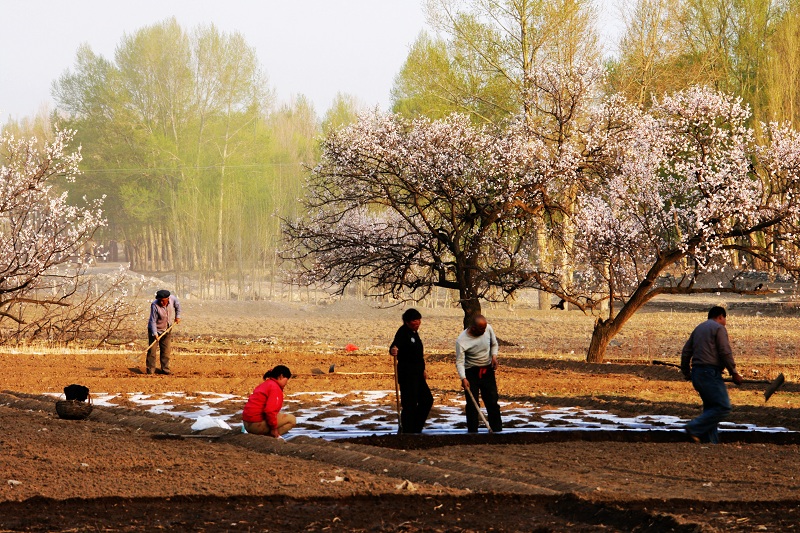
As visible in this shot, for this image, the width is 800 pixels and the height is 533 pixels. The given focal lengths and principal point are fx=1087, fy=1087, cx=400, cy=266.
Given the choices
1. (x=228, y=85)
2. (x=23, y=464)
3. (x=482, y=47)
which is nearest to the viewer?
(x=23, y=464)

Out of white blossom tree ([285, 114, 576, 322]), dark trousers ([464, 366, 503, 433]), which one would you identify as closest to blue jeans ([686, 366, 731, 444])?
dark trousers ([464, 366, 503, 433])

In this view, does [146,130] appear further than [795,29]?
Yes

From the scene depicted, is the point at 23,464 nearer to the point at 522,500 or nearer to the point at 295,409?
the point at 522,500

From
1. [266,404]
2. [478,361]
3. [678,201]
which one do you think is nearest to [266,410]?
[266,404]

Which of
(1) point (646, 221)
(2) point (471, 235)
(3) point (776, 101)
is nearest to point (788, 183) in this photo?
(1) point (646, 221)

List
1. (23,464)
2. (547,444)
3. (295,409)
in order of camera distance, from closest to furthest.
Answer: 1. (23,464)
2. (547,444)
3. (295,409)

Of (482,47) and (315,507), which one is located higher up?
(482,47)

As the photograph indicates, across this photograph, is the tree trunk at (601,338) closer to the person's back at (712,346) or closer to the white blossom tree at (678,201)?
the white blossom tree at (678,201)

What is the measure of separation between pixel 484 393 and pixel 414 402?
3.07ft

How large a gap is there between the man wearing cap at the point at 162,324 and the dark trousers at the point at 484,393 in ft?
33.2

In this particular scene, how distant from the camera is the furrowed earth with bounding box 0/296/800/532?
8914 millimetres

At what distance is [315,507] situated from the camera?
370 inches

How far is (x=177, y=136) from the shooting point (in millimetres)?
83500

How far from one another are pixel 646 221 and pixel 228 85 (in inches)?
2381
